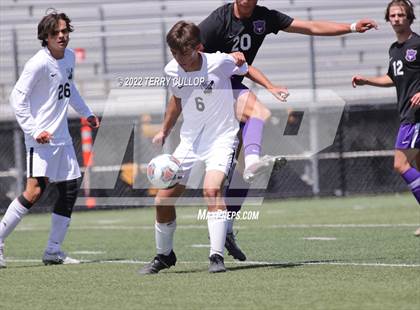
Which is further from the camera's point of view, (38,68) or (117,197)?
(117,197)

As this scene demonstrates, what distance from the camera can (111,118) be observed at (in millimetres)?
17141

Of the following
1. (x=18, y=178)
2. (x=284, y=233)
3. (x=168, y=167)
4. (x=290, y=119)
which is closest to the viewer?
(x=168, y=167)

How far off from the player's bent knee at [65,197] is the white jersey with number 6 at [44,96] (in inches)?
13.6

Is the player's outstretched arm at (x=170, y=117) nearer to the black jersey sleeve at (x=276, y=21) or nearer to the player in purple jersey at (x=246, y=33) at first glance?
the player in purple jersey at (x=246, y=33)

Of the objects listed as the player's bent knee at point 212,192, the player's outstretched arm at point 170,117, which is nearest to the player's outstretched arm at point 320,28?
the player's outstretched arm at point 170,117

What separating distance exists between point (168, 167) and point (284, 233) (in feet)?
12.9

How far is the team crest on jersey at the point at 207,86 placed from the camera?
285 inches

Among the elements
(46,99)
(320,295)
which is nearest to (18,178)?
(46,99)

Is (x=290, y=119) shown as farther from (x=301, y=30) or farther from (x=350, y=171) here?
(x=301, y=30)

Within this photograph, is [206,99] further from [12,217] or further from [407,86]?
[407,86]

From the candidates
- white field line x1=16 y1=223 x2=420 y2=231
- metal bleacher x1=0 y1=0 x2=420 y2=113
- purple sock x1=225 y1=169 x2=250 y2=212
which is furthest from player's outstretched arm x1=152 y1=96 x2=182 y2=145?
metal bleacher x1=0 y1=0 x2=420 y2=113

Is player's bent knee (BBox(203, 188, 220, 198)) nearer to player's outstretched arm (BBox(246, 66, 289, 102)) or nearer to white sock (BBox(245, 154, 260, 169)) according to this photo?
white sock (BBox(245, 154, 260, 169))

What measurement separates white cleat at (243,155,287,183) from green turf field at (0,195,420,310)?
668 millimetres

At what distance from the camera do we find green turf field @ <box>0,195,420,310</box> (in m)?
5.78
